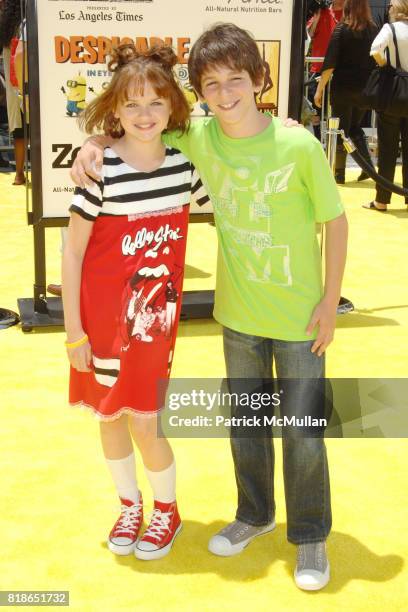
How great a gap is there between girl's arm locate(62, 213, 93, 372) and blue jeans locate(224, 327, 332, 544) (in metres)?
0.47

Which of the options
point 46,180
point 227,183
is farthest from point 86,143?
point 46,180

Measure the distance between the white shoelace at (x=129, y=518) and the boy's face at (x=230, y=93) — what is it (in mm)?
1289

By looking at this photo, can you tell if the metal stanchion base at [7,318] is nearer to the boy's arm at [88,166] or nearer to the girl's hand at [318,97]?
the boy's arm at [88,166]

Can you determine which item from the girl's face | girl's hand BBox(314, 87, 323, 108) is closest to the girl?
the girl's face

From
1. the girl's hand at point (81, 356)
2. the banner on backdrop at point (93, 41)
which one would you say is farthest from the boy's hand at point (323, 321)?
the banner on backdrop at point (93, 41)

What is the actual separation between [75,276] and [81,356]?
0.24 metres

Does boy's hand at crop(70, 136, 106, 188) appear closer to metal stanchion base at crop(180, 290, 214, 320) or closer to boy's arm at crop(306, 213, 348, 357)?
boy's arm at crop(306, 213, 348, 357)

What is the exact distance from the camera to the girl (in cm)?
274

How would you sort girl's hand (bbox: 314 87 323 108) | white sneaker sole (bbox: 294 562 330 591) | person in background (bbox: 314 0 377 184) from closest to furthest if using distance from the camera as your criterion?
white sneaker sole (bbox: 294 562 330 591)
person in background (bbox: 314 0 377 184)
girl's hand (bbox: 314 87 323 108)

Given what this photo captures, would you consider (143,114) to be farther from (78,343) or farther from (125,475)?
(125,475)

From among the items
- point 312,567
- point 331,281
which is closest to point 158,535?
point 312,567

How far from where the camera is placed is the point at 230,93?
8.64 feet

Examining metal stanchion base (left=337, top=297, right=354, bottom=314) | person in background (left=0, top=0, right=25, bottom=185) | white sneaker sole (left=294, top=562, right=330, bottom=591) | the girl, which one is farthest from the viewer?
person in background (left=0, top=0, right=25, bottom=185)

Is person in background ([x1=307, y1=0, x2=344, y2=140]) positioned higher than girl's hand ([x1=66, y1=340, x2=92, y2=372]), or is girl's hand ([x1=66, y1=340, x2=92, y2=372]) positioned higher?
person in background ([x1=307, y1=0, x2=344, y2=140])
